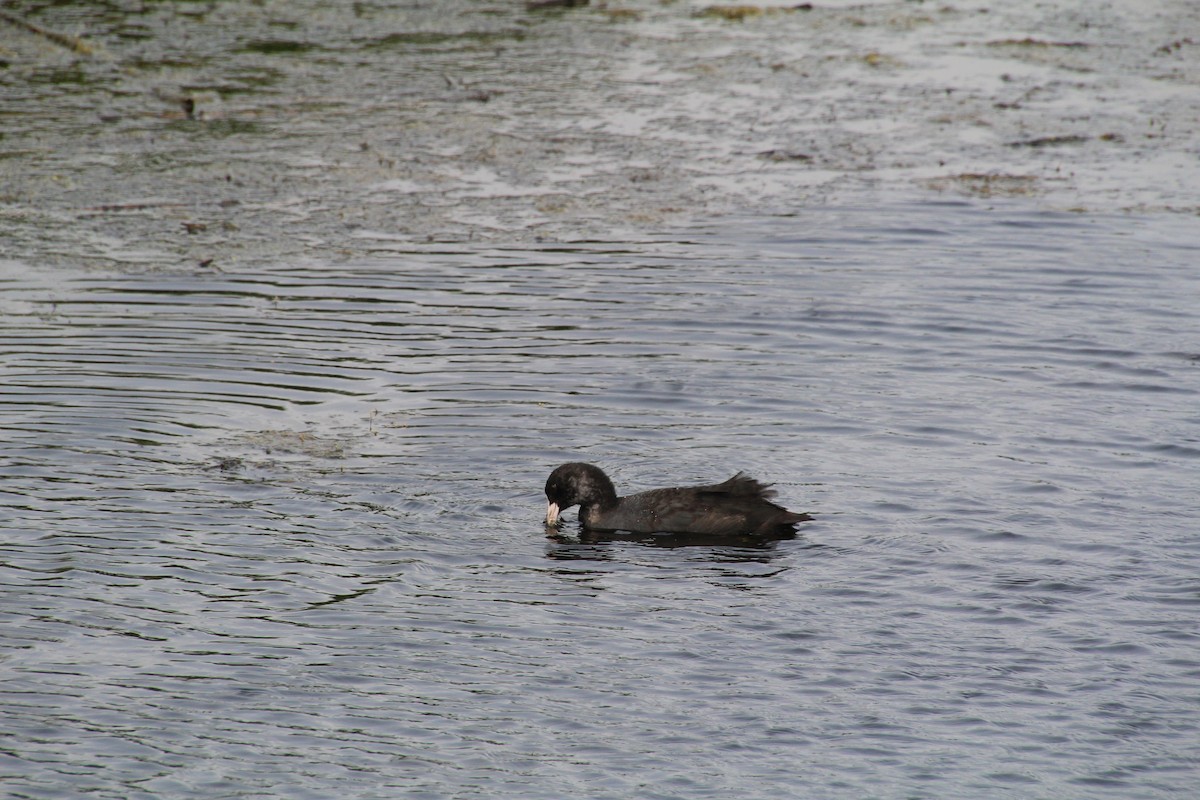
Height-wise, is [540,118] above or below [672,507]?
above

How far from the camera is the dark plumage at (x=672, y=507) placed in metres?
10.2

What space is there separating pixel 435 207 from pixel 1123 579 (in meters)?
9.90

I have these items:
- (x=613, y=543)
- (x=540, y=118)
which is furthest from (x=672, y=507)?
(x=540, y=118)

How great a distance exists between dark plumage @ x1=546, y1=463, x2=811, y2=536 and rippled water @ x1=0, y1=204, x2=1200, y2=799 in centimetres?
18

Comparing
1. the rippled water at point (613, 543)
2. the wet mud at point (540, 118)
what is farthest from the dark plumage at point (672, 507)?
the wet mud at point (540, 118)

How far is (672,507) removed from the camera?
10484mm

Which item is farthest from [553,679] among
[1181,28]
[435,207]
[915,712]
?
[1181,28]

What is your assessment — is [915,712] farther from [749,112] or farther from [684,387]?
[749,112]

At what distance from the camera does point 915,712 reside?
7586 millimetres

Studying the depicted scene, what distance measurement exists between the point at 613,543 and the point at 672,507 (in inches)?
19.0

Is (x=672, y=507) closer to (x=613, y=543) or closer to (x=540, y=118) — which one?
(x=613, y=543)

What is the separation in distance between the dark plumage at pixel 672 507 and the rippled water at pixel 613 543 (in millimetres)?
177

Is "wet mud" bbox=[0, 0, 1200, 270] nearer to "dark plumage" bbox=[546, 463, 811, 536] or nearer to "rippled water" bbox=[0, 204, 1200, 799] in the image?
"rippled water" bbox=[0, 204, 1200, 799]

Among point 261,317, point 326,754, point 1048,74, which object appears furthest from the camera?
point 1048,74
